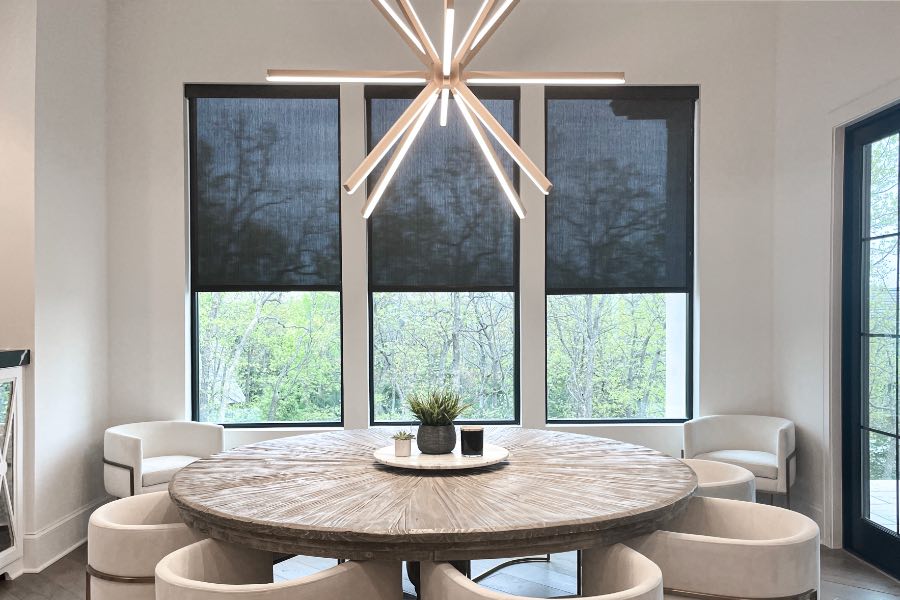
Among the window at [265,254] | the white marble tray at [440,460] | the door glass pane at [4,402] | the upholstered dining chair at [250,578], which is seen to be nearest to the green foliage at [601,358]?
the window at [265,254]

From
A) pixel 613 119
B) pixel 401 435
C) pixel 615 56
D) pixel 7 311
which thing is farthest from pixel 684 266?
pixel 7 311

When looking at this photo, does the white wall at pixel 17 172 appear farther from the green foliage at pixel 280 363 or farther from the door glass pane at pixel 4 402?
the green foliage at pixel 280 363

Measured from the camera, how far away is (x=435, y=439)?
2.98 meters

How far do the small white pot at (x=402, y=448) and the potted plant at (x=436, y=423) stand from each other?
0.05 m

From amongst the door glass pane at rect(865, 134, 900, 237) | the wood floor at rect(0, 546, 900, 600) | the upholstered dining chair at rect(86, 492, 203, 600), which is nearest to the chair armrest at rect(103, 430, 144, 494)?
the wood floor at rect(0, 546, 900, 600)

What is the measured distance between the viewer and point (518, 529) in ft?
6.80

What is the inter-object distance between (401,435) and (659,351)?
Result: 2.72m

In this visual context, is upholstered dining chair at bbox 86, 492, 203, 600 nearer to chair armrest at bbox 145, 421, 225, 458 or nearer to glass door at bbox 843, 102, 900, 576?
chair armrest at bbox 145, 421, 225, 458

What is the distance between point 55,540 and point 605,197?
398 centimetres

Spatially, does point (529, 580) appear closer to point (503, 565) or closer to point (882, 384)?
point (503, 565)

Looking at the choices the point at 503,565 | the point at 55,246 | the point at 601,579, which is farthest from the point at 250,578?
the point at 55,246

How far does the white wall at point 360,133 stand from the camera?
490 cm

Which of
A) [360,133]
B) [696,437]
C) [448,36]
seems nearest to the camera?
[448,36]

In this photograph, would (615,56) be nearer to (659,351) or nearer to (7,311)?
(659,351)
